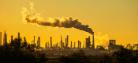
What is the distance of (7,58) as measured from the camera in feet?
252

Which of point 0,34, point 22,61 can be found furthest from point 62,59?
point 0,34

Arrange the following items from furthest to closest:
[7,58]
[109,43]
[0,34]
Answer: [109,43] < [0,34] < [7,58]

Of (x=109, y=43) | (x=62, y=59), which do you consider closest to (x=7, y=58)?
(x=62, y=59)

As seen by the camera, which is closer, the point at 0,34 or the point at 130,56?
the point at 130,56

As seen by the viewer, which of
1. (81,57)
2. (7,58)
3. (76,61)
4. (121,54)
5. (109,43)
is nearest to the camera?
(7,58)

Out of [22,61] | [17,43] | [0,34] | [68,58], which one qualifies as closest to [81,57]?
[68,58]

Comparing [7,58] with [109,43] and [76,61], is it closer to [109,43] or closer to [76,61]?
[76,61]

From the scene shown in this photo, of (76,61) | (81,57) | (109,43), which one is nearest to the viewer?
(76,61)

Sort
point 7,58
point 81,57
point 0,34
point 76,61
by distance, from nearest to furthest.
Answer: point 7,58, point 76,61, point 81,57, point 0,34

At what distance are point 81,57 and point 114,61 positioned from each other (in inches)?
314

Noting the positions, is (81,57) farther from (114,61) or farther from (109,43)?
(109,43)

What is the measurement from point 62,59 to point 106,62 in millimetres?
10325

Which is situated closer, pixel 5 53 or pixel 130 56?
pixel 5 53

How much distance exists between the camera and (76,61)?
9606 centimetres
